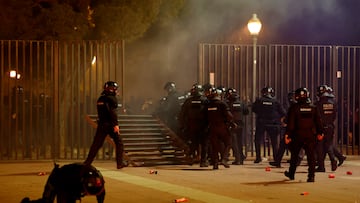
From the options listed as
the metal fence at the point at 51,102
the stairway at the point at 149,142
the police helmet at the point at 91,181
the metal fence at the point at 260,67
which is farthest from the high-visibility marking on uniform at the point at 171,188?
the metal fence at the point at 260,67

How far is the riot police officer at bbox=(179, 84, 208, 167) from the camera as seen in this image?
17594mm

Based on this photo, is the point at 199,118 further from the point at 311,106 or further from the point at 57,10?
the point at 57,10

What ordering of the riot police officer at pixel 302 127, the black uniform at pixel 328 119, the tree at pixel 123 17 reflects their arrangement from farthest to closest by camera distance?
the tree at pixel 123 17 < the black uniform at pixel 328 119 < the riot police officer at pixel 302 127

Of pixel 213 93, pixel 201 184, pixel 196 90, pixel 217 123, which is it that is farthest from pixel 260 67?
pixel 201 184

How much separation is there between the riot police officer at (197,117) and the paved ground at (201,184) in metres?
0.61

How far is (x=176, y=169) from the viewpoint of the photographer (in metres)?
17.0

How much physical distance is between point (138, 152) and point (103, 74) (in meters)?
2.56

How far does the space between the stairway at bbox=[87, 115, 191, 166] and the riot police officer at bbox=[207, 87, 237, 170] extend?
1450mm

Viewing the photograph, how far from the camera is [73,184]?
26.9ft

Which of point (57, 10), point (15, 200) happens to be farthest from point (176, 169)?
point (57, 10)

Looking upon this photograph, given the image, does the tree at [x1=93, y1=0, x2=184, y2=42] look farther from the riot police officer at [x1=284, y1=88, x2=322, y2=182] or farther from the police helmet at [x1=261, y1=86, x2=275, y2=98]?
the riot police officer at [x1=284, y1=88, x2=322, y2=182]

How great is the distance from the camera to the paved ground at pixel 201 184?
467 inches

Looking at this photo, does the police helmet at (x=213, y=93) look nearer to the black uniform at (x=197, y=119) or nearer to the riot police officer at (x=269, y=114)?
the black uniform at (x=197, y=119)

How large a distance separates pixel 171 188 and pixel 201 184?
3.03ft
